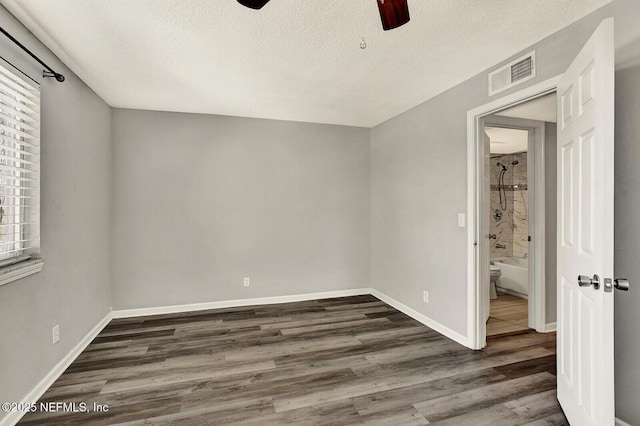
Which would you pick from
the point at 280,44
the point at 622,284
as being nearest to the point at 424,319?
the point at 622,284

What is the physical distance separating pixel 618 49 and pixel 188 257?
13.9ft

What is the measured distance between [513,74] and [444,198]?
1.23 metres

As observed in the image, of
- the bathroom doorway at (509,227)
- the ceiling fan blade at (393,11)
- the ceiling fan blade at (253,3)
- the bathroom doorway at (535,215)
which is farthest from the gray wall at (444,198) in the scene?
the ceiling fan blade at (253,3)

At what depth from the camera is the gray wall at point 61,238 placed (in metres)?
1.96

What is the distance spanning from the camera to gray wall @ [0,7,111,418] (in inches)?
77.1

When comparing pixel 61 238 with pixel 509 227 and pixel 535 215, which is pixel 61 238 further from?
pixel 509 227

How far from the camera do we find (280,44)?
2314 millimetres

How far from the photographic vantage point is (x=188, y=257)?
400cm

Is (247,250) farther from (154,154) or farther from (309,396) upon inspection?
(309,396)

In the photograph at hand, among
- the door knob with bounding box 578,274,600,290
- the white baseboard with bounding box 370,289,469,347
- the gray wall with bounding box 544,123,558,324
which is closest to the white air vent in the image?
the gray wall with bounding box 544,123,558,324

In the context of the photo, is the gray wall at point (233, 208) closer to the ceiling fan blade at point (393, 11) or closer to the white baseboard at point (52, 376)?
the white baseboard at point (52, 376)

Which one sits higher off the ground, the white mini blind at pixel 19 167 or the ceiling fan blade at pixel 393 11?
the ceiling fan blade at pixel 393 11

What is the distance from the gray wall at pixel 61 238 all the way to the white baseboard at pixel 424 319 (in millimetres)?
3346

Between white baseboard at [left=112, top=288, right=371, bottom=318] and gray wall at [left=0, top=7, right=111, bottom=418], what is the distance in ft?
1.15
